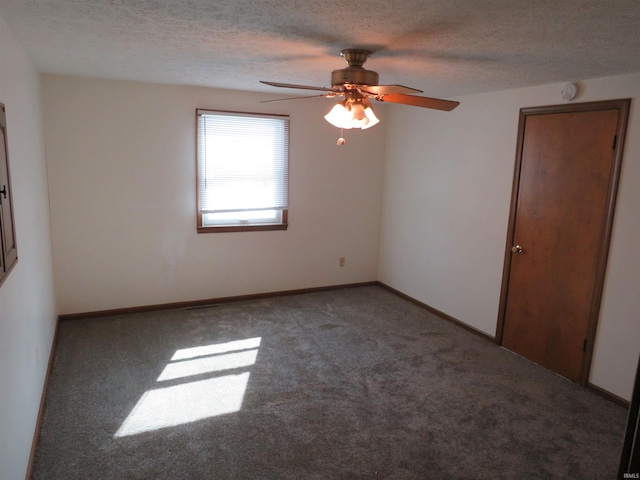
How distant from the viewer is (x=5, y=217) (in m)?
1.98

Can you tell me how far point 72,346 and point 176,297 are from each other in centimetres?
117

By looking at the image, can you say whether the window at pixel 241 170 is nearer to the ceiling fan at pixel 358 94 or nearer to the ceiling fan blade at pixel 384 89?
the ceiling fan at pixel 358 94

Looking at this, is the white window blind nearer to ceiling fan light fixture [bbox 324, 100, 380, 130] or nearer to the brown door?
ceiling fan light fixture [bbox 324, 100, 380, 130]

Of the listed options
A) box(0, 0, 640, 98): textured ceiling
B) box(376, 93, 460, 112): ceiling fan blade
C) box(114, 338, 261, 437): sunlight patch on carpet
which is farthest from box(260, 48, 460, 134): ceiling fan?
box(114, 338, 261, 437): sunlight patch on carpet

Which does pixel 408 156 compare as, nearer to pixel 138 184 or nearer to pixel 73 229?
pixel 138 184

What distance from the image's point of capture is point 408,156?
5074mm

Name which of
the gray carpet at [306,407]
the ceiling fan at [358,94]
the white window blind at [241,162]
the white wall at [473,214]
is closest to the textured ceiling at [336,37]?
the ceiling fan at [358,94]

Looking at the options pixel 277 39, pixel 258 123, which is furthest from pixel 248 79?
pixel 277 39

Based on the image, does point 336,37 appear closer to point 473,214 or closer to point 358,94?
point 358,94

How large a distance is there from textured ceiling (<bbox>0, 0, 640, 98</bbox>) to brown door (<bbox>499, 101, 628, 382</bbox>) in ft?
1.21

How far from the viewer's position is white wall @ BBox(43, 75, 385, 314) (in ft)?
13.3

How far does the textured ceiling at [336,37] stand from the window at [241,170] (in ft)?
3.43

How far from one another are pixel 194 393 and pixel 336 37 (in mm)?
2468

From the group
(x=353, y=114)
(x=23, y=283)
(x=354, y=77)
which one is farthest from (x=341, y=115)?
(x=23, y=283)
